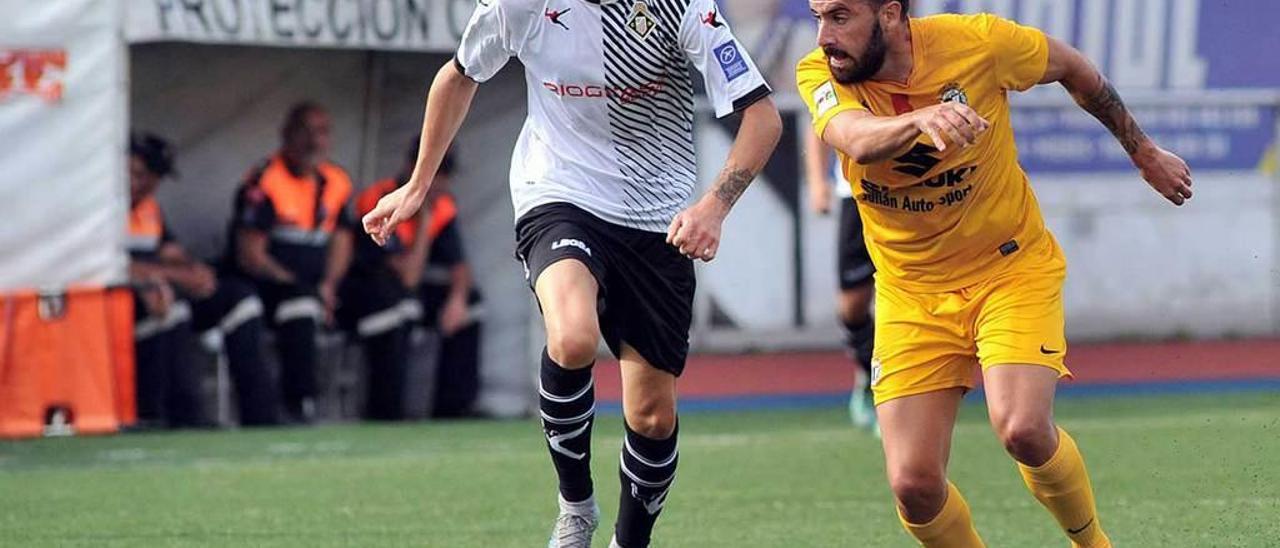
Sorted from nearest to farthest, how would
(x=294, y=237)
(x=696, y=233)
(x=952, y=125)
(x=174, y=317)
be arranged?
1. (x=952, y=125)
2. (x=696, y=233)
3. (x=174, y=317)
4. (x=294, y=237)

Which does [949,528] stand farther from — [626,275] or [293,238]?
[293,238]

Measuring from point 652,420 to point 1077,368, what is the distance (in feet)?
35.4

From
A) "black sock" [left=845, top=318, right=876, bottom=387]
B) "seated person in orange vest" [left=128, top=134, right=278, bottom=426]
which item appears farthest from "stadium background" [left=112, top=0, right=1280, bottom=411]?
"black sock" [left=845, top=318, right=876, bottom=387]

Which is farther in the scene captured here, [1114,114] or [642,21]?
[642,21]

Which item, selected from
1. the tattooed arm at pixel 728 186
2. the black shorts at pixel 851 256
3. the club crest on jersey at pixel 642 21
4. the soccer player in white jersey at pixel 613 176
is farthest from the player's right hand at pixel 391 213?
the black shorts at pixel 851 256

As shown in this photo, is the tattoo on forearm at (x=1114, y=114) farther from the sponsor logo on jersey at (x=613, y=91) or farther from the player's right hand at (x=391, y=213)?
the player's right hand at (x=391, y=213)

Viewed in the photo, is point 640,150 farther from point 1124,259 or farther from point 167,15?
point 1124,259

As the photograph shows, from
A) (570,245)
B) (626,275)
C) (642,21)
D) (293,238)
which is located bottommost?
(293,238)

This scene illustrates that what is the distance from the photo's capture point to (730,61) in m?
6.63

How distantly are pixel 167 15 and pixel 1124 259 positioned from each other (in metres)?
8.31

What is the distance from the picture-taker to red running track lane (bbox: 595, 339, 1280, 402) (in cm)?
1631

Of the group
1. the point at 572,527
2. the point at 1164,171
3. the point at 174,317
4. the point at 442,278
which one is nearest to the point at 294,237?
the point at 174,317

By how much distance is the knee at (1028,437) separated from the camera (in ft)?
20.2

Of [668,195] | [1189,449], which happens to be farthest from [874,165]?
[1189,449]
